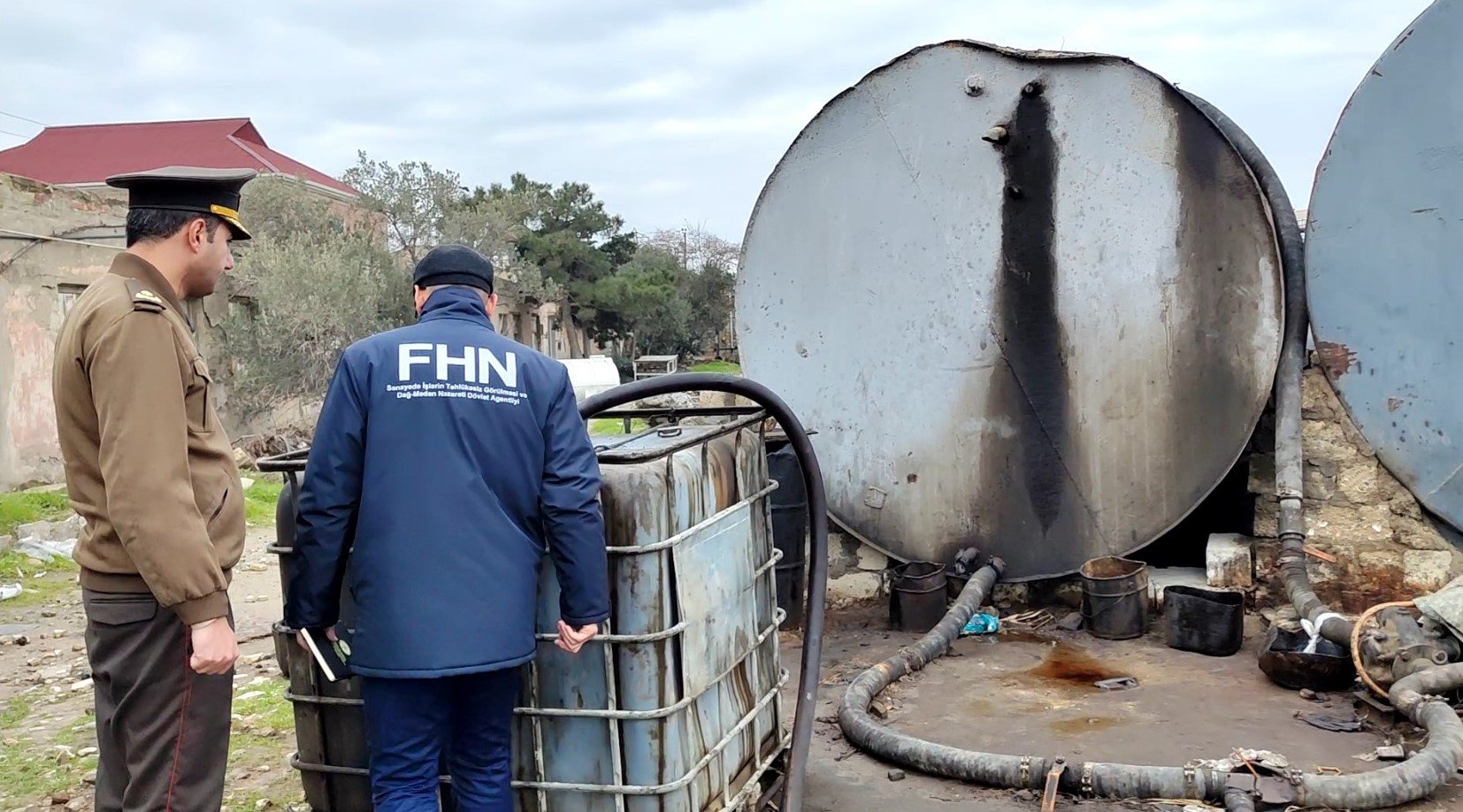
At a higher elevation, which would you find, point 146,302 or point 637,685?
point 146,302

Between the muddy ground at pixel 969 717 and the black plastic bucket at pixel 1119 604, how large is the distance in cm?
7

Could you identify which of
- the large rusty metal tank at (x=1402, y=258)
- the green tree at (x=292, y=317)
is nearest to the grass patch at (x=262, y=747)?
the large rusty metal tank at (x=1402, y=258)

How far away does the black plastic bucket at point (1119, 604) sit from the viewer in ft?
17.7

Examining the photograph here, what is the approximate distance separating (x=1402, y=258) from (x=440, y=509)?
4810mm

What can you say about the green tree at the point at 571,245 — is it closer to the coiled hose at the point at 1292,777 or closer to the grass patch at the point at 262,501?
the grass patch at the point at 262,501

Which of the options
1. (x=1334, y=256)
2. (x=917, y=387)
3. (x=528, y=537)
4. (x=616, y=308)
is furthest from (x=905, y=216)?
(x=616, y=308)

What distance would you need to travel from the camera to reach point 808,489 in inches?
148

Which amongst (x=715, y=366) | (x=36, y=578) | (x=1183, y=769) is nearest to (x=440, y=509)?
(x=1183, y=769)

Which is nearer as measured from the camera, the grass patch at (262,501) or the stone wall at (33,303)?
the grass patch at (262,501)

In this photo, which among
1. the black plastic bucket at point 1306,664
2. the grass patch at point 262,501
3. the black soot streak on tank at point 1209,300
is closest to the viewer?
the black plastic bucket at point 1306,664

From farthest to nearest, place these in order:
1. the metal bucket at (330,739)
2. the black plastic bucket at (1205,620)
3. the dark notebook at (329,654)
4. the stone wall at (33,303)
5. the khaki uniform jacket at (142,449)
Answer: the stone wall at (33,303) → the black plastic bucket at (1205,620) → the metal bucket at (330,739) → the dark notebook at (329,654) → the khaki uniform jacket at (142,449)

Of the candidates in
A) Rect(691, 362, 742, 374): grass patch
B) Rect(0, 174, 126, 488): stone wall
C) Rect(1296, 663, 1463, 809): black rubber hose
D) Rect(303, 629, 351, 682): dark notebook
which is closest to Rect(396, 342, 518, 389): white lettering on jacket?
Rect(303, 629, 351, 682): dark notebook

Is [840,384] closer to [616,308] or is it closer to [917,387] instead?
[917,387]

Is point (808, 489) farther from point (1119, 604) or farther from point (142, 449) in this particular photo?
point (1119, 604)
